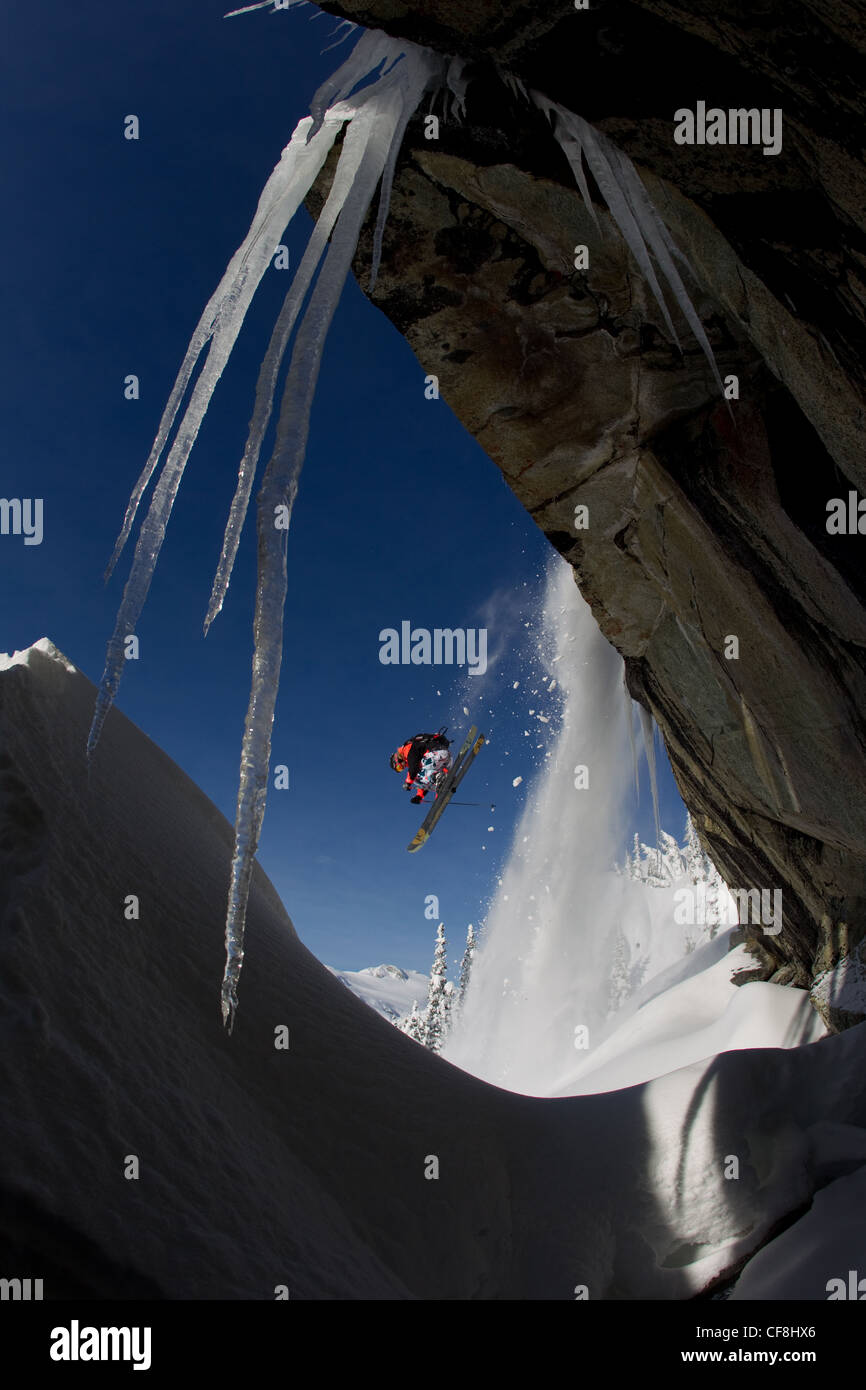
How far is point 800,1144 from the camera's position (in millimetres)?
4914

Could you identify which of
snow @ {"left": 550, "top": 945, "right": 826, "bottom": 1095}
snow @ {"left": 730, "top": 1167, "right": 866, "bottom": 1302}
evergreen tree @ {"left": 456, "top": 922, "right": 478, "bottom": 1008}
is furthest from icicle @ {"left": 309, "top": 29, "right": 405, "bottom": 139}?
evergreen tree @ {"left": 456, "top": 922, "right": 478, "bottom": 1008}

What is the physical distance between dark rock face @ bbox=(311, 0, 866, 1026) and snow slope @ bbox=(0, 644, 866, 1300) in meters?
3.00

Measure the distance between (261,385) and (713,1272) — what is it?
6.21 meters

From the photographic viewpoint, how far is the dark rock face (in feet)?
9.42

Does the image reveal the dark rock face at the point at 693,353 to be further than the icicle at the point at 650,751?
No

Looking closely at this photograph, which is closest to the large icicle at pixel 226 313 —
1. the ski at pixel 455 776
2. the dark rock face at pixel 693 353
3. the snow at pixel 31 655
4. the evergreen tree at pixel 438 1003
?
the dark rock face at pixel 693 353

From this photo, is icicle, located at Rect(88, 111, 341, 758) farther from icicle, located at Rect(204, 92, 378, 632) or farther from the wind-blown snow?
the wind-blown snow

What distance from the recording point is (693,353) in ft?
16.5

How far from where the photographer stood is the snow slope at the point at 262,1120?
94.4 inches

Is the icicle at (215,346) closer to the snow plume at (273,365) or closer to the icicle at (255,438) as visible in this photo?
the snow plume at (273,365)

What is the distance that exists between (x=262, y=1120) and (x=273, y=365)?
12.9 feet

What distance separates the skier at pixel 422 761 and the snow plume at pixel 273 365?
32.4ft

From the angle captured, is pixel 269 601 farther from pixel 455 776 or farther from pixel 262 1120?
pixel 455 776

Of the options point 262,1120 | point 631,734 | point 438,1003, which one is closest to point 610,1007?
point 438,1003
